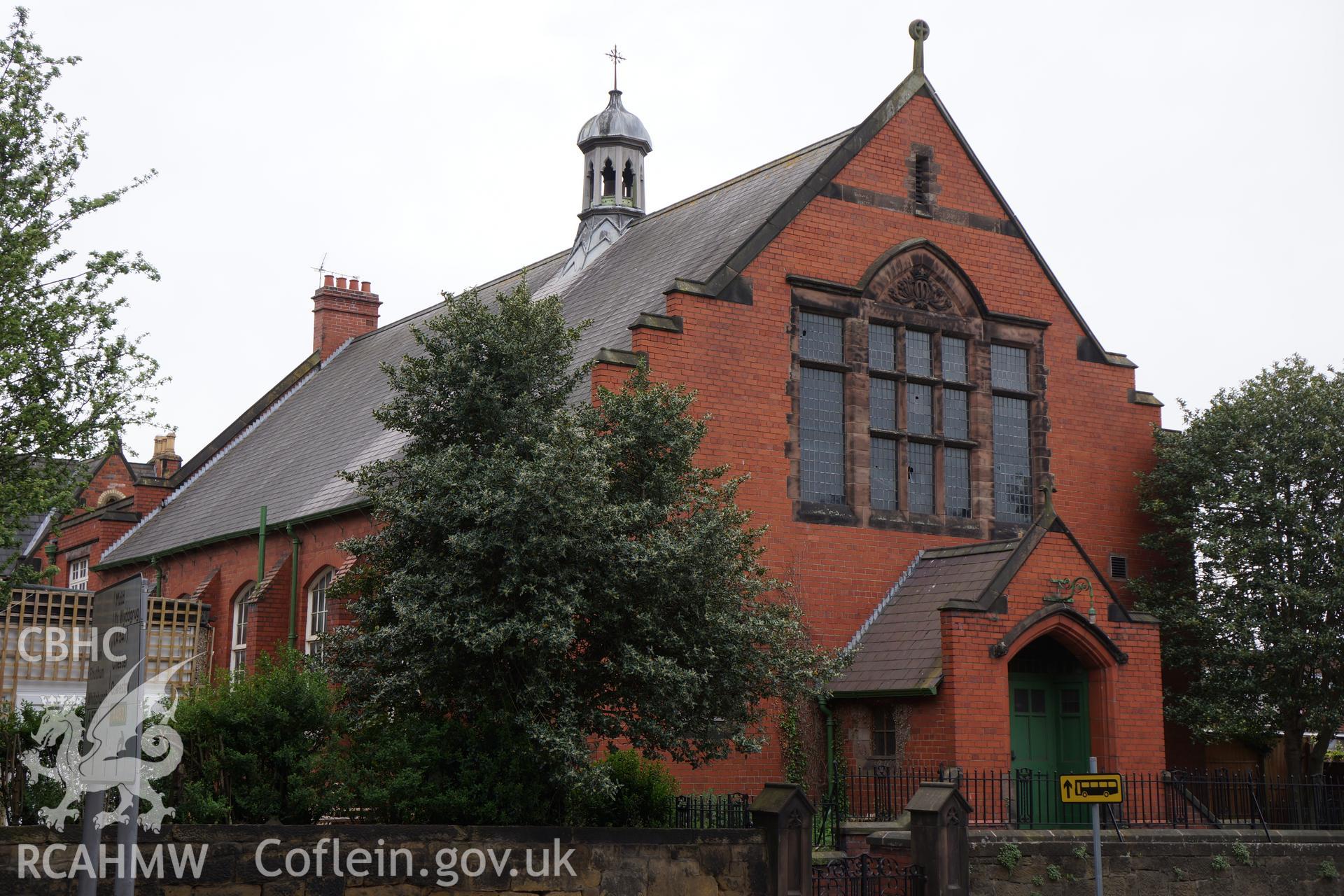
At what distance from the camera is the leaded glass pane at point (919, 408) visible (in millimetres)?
25438

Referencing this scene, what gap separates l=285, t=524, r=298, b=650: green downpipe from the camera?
28875mm

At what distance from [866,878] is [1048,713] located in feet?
23.4

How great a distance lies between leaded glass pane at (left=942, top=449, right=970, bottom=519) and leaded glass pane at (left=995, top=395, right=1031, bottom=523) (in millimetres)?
569

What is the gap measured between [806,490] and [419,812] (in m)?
10.8

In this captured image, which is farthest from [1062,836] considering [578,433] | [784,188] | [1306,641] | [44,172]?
[44,172]

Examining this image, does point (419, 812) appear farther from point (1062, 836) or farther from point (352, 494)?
point (352, 494)

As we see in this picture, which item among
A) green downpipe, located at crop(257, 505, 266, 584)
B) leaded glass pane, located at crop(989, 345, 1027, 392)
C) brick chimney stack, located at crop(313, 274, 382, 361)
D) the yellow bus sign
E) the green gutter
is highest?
brick chimney stack, located at crop(313, 274, 382, 361)

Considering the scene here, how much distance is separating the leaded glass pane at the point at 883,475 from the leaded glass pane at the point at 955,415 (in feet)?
4.07

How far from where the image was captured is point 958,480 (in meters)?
25.9

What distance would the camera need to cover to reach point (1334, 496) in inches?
981

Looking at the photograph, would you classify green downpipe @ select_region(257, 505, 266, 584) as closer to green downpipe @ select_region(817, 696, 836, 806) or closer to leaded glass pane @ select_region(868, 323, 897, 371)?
green downpipe @ select_region(817, 696, 836, 806)

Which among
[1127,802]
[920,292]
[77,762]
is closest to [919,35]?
[920,292]

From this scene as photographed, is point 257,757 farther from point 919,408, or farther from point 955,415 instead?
point 955,415

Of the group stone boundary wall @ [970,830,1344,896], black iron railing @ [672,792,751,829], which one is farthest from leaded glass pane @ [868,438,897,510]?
black iron railing @ [672,792,751,829]
